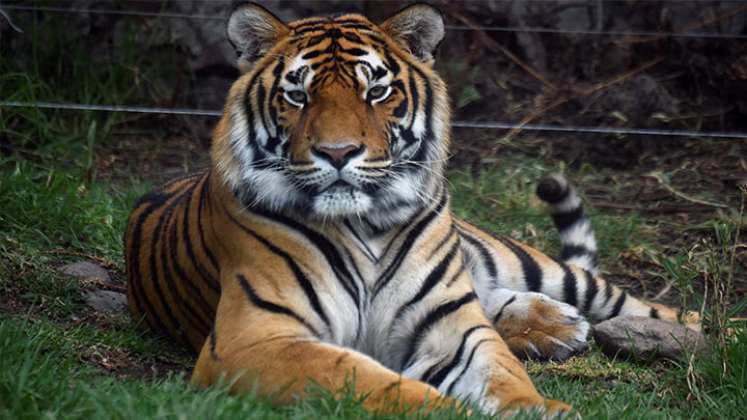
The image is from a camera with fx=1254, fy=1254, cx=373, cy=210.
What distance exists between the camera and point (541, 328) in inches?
180

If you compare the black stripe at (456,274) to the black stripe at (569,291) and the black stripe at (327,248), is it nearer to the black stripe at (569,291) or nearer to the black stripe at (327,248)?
the black stripe at (327,248)

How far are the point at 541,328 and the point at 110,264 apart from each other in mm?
1961

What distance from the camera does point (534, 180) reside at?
690 cm

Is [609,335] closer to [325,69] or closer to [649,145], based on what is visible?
[325,69]

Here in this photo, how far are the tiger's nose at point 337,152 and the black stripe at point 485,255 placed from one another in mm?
1434

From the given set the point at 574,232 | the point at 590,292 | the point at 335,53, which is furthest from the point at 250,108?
the point at 574,232

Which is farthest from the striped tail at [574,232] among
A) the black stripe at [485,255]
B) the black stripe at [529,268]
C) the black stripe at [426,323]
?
the black stripe at [426,323]

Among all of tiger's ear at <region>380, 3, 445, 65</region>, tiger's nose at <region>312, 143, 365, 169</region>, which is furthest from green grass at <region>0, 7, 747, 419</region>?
tiger's ear at <region>380, 3, 445, 65</region>

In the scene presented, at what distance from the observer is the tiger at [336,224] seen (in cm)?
367

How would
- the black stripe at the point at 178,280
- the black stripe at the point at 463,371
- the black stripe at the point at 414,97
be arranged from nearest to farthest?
the black stripe at the point at 463,371 < the black stripe at the point at 414,97 < the black stripe at the point at 178,280

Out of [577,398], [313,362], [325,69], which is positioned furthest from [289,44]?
[577,398]

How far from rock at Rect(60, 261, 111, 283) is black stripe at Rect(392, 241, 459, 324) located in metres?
1.63

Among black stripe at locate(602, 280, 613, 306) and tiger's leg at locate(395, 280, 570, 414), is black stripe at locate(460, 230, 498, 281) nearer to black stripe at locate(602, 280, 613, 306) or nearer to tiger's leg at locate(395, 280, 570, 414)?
black stripe at locate(602, 280, 613, 306)

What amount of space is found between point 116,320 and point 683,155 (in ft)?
12.7
